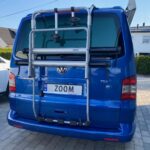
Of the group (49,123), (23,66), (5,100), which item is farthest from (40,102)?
(5,100)

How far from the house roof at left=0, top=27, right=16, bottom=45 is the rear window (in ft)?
177

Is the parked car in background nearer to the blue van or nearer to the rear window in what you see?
the rear window

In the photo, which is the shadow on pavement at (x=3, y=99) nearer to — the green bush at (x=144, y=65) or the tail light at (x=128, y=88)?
the tail light at (x=128, y=88)

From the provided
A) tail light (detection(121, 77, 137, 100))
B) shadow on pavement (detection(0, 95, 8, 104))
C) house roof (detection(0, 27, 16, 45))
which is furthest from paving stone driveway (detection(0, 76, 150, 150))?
house roof (detection(0, 27, 16, 45))

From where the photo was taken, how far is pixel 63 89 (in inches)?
138

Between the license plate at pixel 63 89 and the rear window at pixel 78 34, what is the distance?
0.54 metres

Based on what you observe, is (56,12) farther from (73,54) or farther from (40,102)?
(40,102)

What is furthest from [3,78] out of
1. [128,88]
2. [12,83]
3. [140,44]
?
[140,44]

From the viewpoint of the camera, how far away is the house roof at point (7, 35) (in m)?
56.7

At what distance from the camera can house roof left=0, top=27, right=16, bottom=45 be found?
56688 millimetres

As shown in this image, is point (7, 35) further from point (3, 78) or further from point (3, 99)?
point (3, 78)

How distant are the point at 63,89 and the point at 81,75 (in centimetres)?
33

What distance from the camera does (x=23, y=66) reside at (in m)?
3.72

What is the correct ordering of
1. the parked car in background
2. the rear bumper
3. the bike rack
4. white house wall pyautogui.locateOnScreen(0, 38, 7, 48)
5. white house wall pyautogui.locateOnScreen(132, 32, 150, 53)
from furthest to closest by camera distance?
white house wall pyautogui.locateOnScreen(0, 38, 7, 48) → white house wall pyautogui.locateOnScreen(132, 32, 150, 53) → the parked car in background → the rear bumper → the bike rack
